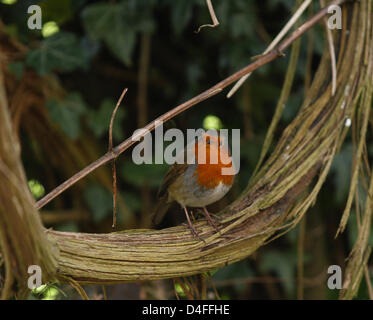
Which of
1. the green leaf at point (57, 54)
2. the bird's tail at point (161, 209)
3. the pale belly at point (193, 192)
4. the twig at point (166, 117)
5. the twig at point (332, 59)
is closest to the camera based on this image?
the twig at point (166, 117)

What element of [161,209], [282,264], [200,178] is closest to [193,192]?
[200,178]

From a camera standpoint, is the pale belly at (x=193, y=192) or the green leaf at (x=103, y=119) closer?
the pale belly at (x=193, y=192)

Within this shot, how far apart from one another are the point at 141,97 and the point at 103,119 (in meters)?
0.23

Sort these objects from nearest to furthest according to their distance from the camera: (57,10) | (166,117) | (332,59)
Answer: (166,117), (332,59), (57,10)

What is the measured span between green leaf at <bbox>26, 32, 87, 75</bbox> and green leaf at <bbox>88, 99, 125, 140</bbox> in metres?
0.28

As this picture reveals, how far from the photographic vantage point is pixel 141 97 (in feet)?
9.16

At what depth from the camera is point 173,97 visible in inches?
114

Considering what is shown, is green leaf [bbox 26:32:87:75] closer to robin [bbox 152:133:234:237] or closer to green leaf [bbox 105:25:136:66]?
green leaf [bbox 105:25:136:66]

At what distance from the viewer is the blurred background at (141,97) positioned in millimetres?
2514

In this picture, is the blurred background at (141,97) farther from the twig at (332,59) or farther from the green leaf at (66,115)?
the twig at (332,59)

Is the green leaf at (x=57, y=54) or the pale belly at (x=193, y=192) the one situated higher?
the green leaf at (x=57, y=54)

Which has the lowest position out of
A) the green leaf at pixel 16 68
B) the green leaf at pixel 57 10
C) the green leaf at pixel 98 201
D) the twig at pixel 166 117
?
the green leaf at pixel 98 201

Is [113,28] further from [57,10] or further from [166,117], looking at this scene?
[166,117]

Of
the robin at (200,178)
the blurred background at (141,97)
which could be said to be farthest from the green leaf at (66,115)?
the robin at (200,178)
